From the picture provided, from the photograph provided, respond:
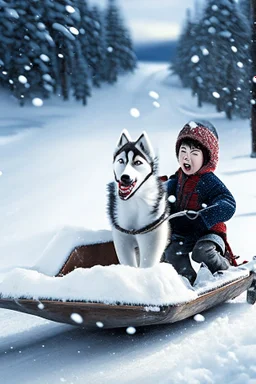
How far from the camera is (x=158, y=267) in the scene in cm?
237

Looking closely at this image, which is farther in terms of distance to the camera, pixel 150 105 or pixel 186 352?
pixel 150 105

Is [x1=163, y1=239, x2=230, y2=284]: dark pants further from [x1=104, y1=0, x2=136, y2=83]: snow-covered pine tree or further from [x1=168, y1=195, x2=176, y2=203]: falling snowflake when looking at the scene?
[x1=104, y1=0, x2=136, y2=83]: snow-covered pine tree

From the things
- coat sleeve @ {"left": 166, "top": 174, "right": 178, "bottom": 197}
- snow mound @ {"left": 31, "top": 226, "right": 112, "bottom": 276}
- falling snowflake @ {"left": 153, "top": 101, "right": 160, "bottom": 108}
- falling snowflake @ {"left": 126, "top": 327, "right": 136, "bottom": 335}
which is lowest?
falling snowflake @ {"left": 153, "top": 101, "right": 160, "bottom": 108}

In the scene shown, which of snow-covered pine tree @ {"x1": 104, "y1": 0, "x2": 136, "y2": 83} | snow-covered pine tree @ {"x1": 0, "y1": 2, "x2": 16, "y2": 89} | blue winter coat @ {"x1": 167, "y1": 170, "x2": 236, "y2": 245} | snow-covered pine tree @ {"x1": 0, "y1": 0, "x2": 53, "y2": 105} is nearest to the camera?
blue winter coat @ {"x1": 167, "y1": 170, "x2": 236, "y2": 245}

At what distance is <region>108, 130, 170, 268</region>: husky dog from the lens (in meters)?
2.78

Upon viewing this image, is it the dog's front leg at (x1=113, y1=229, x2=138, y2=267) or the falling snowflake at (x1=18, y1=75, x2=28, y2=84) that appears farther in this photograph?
the falling snowflake at (x1=18, y1=75, x2=28, y2=84)

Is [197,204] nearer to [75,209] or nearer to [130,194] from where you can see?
[130,194]

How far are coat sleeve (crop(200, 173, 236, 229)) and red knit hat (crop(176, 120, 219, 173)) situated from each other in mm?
78

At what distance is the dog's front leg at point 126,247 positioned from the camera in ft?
9.68

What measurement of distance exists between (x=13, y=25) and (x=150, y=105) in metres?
10.7

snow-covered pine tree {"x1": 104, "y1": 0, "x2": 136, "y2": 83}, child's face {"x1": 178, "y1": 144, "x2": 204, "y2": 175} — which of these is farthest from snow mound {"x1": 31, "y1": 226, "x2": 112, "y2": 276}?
snow-covered pine tree {"x1": 104, "y1": 0, "x2": 136, "y2": 83}

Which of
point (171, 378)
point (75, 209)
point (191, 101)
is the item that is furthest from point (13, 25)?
point (171, 378)

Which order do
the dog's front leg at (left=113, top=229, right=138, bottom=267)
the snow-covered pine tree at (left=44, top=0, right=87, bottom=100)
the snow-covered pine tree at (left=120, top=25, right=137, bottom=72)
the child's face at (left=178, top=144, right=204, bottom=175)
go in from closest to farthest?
the dog's front leg at (left=113, top=229, right=138, bottom=267) → the child's face at (left=178, top=144, right=204, bottom=175) → the snow-covered pine tree at (left=44, top=0, right=87, bottom=100) → the snow-covered pine tree at (left=120, top=25, right=137, bottom=72)

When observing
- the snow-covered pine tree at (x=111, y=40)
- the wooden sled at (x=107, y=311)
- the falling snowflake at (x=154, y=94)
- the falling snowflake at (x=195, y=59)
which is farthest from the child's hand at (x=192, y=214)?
the snow-covered pine tree at (x=111, y=40)
